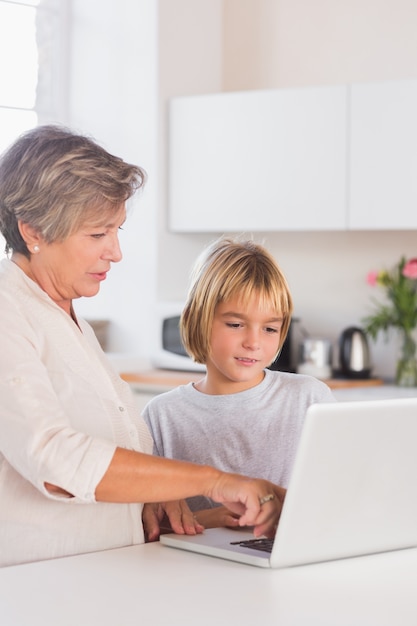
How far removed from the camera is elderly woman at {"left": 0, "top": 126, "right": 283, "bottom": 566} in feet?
4.85

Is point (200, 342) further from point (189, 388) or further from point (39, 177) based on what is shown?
point (39, 177)

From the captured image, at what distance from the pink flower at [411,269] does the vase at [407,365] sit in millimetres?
212

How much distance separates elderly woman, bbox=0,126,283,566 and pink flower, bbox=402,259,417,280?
220 cm

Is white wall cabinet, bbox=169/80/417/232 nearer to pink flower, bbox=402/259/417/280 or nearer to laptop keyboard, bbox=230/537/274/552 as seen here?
pink flower, bbox=402/259/417/280

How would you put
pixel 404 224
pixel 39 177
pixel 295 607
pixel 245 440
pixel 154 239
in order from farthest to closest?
pixel 154 239 → pixel 404 224 → pixel 245 440 → pixel 39 177 → pixel 295 607

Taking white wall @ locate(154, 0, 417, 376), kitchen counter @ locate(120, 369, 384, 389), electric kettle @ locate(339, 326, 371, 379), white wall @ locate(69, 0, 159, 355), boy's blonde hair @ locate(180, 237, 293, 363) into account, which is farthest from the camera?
white wall @ locate(69, 0, 159, 355)

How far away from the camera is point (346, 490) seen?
1510 mm

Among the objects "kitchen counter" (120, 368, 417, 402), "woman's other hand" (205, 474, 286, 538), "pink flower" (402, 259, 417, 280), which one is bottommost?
"kitchen counter" (120, 368, 417, 402)

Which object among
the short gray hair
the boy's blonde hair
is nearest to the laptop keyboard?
the boy's blonde hair

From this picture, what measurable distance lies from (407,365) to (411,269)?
1.13 ft

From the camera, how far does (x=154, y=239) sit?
4199 mm

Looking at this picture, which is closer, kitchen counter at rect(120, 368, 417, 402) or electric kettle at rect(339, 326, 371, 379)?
kitchen counter at rect(120, 368, 417, 402)

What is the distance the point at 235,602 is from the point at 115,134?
314 cm

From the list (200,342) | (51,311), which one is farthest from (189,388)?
(51,311)
